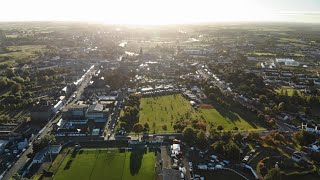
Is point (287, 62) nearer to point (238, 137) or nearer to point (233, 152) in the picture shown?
point (238, 137)

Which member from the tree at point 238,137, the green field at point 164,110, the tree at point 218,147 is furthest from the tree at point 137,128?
the tree at point 238,137

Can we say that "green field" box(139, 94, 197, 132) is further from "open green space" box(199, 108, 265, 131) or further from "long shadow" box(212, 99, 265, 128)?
"long shadow" box(212, 99, 265, 128)

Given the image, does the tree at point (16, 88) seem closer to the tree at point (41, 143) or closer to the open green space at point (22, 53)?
the tree at point (41, 143)

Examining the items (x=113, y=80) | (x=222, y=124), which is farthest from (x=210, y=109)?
(x=113, y=80)

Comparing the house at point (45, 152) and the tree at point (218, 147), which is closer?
the house at point (45, 152)

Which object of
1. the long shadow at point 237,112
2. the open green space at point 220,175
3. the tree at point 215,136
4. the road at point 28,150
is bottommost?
the open green space at point 220,175

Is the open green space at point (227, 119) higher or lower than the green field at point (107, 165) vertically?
higher

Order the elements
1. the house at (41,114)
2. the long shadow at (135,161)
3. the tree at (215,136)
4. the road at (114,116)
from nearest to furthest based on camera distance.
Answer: the long shadow at (135,161) < the tree at (215,136) < the road at (114,116) < the house at (41,114)
